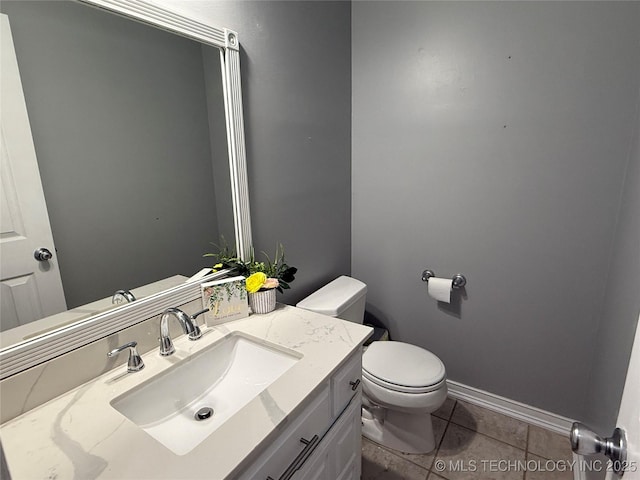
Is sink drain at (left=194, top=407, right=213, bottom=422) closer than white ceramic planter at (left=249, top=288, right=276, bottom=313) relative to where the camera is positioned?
Yes

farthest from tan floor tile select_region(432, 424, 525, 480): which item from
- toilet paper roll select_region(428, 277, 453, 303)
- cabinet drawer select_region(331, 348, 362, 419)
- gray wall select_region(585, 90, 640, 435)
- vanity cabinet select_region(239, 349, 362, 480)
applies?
cabinet drawer select_region(331, 348, 362, 419)

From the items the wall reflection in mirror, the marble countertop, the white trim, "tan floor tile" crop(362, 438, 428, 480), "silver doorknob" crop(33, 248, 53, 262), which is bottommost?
"tan floor tile" crop(362, 438, 428, 480)

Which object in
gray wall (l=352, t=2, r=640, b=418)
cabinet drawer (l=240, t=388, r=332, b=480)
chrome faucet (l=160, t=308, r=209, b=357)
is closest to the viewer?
cabinet drawer (l=240, t=388, r=332, b=480)

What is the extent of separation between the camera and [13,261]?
2.71ft

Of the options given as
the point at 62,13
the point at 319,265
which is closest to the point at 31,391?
the point at 62,13

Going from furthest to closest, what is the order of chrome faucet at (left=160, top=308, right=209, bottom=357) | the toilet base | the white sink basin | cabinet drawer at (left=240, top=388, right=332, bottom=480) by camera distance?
the toilet base → chrome faucet at (left=160, top=308, right=209, bottom=357) → the white sink basin → cabinet drawer at (left=240, top=388, right=332, bottom=480)

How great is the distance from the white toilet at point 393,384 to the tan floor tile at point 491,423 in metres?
0.30

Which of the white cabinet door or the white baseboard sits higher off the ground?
Answer: the white cabinet door

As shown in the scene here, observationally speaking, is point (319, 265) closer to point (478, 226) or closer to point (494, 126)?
point (478, 226)

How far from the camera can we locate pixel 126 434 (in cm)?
75

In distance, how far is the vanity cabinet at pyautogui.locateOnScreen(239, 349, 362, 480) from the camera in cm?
83

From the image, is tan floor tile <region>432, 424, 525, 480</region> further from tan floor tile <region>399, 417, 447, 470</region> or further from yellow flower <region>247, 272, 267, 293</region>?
yellow flower <region>247, 272, 267, 293</region>

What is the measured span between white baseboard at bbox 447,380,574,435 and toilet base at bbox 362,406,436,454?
16.6 inches

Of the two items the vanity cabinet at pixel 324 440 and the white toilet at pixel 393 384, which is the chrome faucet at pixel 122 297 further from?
the white toilet at pixel 393 384
